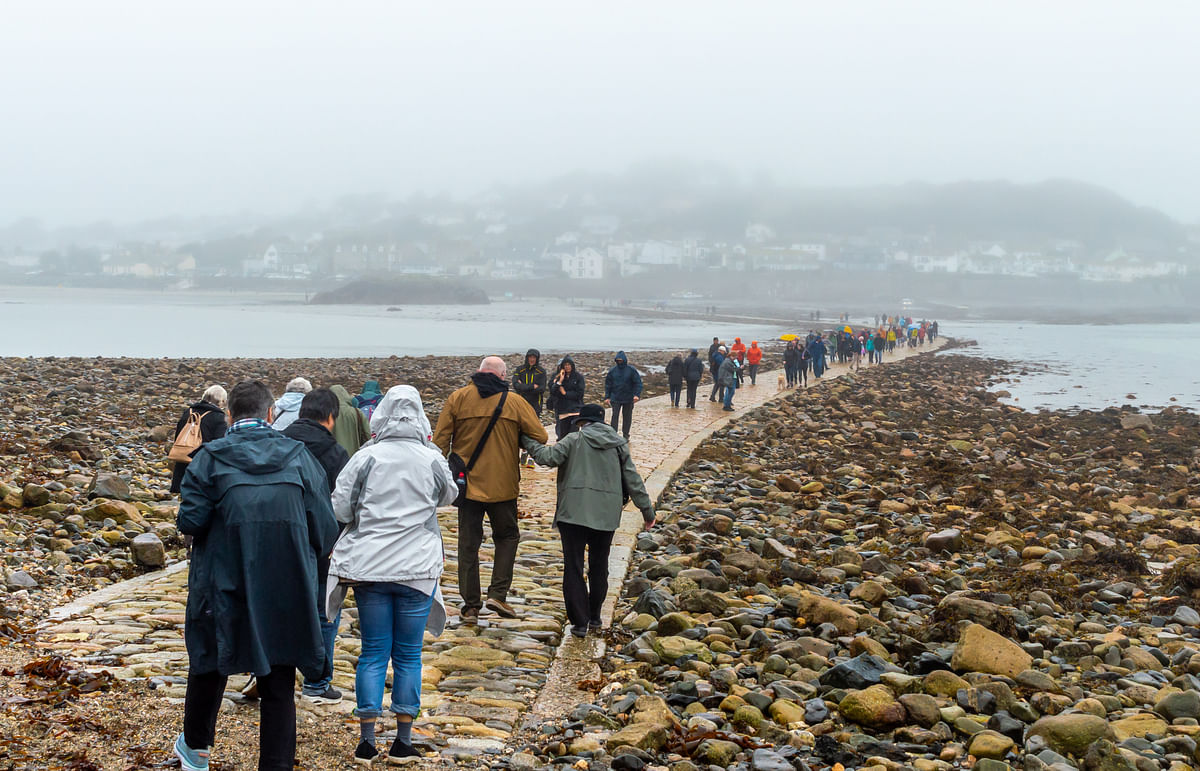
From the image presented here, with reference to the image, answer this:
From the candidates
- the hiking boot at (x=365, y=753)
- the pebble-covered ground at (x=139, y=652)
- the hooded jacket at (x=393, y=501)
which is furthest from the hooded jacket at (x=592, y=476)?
the hiking boot at (x=365, y=753)

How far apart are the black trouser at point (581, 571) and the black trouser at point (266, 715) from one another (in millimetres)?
3074

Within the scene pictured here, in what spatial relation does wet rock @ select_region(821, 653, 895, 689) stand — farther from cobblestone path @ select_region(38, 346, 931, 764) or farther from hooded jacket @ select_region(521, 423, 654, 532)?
hooded jacket @ select_region(521, 423, 654, 532)

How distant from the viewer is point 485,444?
7.28m

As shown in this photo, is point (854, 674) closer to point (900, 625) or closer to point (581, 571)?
point (900, 625)

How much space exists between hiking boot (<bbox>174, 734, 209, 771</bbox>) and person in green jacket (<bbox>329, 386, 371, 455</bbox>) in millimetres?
3609

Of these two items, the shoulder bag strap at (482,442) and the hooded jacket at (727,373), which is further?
the hooded jacket at (727,373)

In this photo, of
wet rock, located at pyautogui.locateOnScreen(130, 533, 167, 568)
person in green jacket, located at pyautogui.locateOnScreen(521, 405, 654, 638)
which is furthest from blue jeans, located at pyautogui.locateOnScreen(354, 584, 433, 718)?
wet rock, located at pyautogui.locateOnScreen(130, 533, 167, 568)

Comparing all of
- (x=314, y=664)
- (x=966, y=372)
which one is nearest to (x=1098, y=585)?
(x=314, y=664)

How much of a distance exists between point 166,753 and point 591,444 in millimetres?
3516

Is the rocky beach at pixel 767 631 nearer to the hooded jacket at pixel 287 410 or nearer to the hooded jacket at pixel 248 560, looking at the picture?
the hooded jacket at pixel 248 560

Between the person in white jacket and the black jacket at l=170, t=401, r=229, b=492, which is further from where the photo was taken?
the black jacket at l=170, t=401, r=229, b=492

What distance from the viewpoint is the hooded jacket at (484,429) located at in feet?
23.8

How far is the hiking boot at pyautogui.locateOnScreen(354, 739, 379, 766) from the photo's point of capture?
197 inches

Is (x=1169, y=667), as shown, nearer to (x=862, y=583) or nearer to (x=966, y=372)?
(x=862, y=583)
